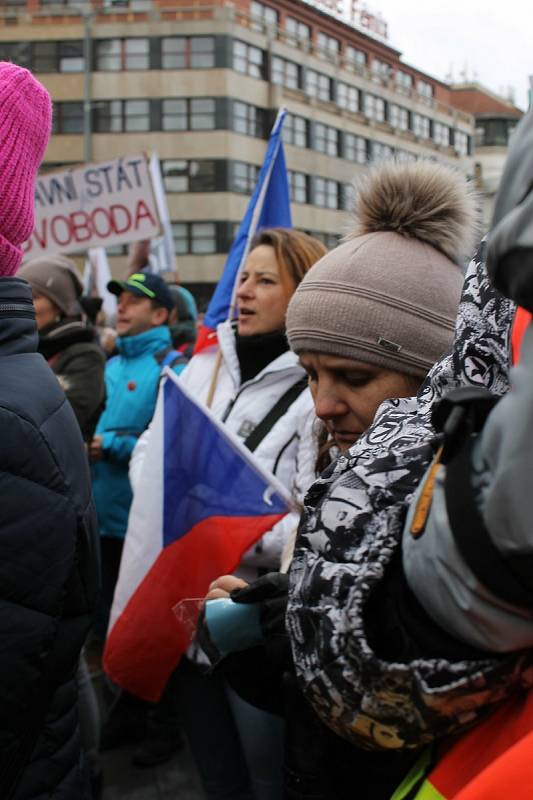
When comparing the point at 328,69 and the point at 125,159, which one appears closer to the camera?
the point at 125,159

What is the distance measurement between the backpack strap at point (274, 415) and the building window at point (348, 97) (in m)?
43.8

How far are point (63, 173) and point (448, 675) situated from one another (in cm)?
716

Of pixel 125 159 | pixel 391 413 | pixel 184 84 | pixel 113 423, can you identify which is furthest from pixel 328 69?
pixel 391 413

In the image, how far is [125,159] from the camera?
286 inches

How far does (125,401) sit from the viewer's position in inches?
163

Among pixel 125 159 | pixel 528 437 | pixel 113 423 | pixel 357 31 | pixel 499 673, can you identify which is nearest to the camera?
pixel 528 437

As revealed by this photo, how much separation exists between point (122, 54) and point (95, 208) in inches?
1312

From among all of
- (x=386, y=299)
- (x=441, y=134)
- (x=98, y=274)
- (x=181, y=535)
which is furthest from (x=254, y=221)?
(x=441, y=134)

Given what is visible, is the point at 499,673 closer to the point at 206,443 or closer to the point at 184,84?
the point at 206,443

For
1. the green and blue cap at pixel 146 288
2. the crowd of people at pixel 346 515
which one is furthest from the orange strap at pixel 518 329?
the green and blue cap at pixel 146 288

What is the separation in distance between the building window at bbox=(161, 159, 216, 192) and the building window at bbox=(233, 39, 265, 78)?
4.93 meters

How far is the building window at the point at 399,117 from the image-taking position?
48031 mm

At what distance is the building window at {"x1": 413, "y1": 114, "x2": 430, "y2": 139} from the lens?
5034cm

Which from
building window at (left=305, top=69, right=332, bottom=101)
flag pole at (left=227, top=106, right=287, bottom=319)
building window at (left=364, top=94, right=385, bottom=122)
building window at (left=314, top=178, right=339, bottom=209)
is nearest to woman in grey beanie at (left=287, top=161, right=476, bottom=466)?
flag pole at (left=227, top=106, right=287, bottom=319)
